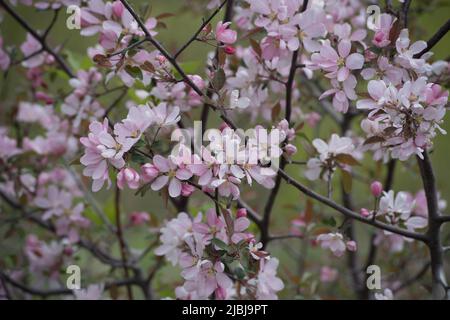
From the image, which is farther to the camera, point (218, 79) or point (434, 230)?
point (434, 230)

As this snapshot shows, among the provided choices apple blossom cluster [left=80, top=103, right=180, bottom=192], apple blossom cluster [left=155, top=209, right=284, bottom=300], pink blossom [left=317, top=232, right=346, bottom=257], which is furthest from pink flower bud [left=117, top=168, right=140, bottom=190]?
pink blossom [left=317, top=232, right=346, bottom=257]

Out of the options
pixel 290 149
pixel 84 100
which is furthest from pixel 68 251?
pixel 290 149

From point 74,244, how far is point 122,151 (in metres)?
0.72

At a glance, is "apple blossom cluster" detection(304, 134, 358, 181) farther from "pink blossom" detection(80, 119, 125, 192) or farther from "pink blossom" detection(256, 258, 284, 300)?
"pink blossom" detection(80, 119, 125, 192)

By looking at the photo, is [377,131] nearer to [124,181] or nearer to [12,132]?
[124,181]

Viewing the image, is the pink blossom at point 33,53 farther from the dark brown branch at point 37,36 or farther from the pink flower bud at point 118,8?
the pink flower bud at point 118,8

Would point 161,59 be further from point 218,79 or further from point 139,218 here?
point 139,218

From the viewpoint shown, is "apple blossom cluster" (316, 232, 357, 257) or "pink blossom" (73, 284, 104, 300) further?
"pink blossom" (73, 284, 104, 300)

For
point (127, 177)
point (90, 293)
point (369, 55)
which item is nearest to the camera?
point (127, 177)

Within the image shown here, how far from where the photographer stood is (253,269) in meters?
0.96

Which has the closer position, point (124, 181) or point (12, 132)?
point (124, 181)

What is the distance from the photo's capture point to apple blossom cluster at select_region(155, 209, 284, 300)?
35.0 inches

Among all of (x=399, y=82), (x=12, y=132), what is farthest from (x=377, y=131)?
(x=12, y=132)

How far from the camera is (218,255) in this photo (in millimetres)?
882
